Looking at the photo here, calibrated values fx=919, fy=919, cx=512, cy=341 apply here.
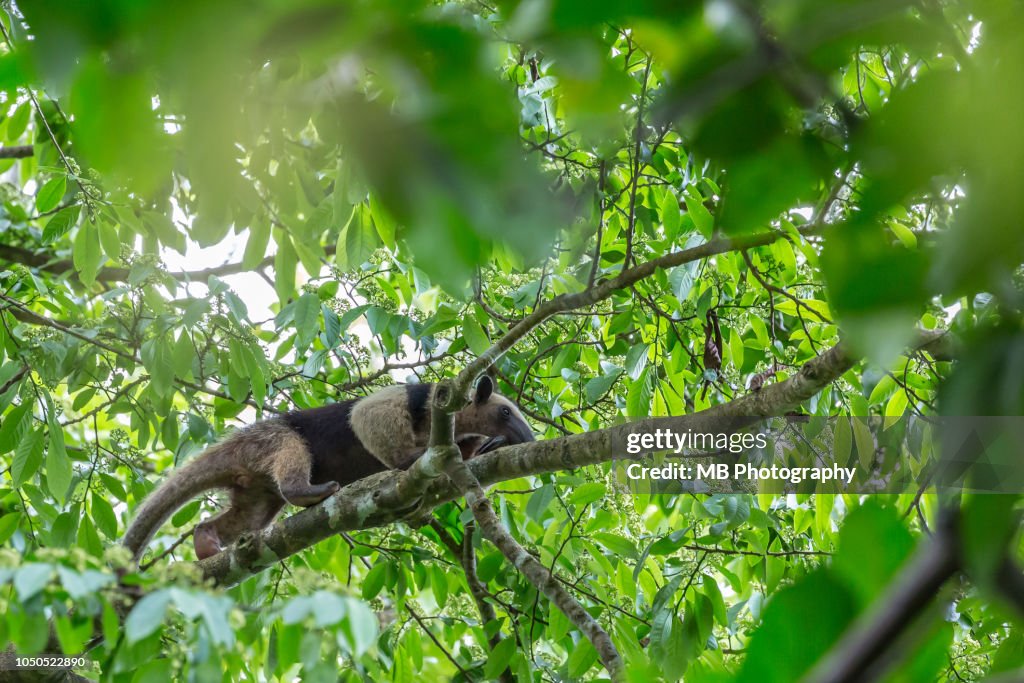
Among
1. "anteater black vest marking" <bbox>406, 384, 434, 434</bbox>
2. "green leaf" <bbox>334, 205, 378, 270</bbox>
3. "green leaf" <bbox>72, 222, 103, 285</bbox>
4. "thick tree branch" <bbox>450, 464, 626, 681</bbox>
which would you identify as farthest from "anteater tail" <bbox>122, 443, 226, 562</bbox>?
"thick tree branch" <bbox>450, 464, 626, 681</bbox>

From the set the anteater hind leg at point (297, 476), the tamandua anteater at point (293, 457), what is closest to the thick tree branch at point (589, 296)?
the tamandua anteater at point (293, 457)

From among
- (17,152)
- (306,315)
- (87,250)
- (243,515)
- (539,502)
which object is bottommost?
(539,502)

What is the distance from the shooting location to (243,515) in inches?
195

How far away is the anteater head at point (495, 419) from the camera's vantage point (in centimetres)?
524

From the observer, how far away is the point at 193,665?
1.60 metres

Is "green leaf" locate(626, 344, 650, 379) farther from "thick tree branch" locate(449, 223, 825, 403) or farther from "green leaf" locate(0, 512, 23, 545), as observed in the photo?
"green leaf" locate(0, 512, 23, 545)

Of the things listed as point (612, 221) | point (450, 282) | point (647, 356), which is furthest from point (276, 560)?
point (450, 282)

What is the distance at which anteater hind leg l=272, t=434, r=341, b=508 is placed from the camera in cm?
454

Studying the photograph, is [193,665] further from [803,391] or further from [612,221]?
[612,221]

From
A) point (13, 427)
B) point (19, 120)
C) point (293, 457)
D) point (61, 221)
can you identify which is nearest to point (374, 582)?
point (293, 457)

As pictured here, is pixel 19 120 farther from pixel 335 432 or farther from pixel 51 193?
pixel 335 432
